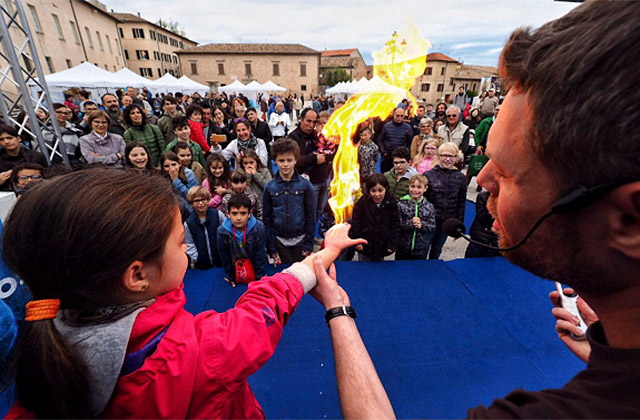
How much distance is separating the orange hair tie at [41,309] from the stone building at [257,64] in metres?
53.8

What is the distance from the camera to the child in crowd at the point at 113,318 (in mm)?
985

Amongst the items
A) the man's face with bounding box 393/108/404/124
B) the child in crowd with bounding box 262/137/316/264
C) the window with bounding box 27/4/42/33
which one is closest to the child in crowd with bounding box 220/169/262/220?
the child in crowd with bounding box 262/137/316/264

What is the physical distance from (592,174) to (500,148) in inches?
10.0

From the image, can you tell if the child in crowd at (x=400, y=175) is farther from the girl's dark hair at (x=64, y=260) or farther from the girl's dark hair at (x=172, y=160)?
the girl's dark hair at (x=64, y=260)

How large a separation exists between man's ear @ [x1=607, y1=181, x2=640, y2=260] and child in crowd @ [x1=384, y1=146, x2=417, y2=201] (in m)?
4.42

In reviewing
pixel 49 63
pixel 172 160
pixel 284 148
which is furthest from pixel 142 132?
pixel 49 63

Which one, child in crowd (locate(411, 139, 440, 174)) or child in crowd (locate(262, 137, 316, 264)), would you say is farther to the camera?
child in crowd (locate(411, 139, 440, 174))

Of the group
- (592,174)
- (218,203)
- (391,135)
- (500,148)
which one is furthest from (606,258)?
(391,135)

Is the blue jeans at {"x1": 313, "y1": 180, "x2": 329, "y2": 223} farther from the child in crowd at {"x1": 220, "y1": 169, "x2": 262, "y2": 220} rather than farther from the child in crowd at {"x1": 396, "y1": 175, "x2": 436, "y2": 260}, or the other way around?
the child in crowd at {"x1": 396, "y1": 175, "x2": 436, "y2": 260}

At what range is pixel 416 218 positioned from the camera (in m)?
4.48

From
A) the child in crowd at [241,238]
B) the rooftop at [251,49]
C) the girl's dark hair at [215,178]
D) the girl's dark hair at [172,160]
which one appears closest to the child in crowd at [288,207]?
the child in crowd at [241,238]

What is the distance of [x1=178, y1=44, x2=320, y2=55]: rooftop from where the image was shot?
48794 mm

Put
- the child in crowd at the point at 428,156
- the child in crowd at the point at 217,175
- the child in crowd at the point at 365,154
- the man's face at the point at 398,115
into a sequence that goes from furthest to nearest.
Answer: the man's face at the point at 398,115 < the child in crowd at the point at 365,154 < the child in crowd at the point at 428,156 < the child in crowd at the point at 217,175

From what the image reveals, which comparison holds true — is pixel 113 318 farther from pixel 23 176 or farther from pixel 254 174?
pixel 23 176
